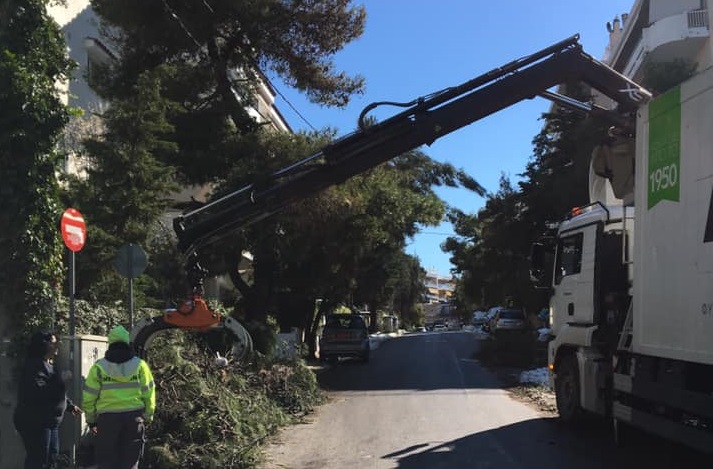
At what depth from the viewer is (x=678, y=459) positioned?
27.6 feet

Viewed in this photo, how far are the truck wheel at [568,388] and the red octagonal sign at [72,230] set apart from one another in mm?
6986

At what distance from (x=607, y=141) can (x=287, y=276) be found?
52.6 feet

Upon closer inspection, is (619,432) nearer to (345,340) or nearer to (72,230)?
(72,230)

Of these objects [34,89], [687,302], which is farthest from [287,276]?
[687,302]

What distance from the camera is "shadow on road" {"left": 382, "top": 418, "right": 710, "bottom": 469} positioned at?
830 cm

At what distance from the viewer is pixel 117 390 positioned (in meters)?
6.34

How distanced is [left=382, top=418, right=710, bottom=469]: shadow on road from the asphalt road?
1 cm

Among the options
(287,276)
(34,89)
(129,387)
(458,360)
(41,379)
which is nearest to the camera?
(129,387)

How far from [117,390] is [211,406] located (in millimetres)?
3206

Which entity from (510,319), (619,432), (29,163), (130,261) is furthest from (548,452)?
(510,319)

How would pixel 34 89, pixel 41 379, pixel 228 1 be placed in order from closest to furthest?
pixel 41 379 < pixel 34 89 < pixel 228 1

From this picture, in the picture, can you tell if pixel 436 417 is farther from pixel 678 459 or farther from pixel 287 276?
pixel 287 276

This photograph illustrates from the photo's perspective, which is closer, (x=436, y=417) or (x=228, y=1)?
(x=436, y=417)

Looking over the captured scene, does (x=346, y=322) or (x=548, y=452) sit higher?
(x=346, y=322)
